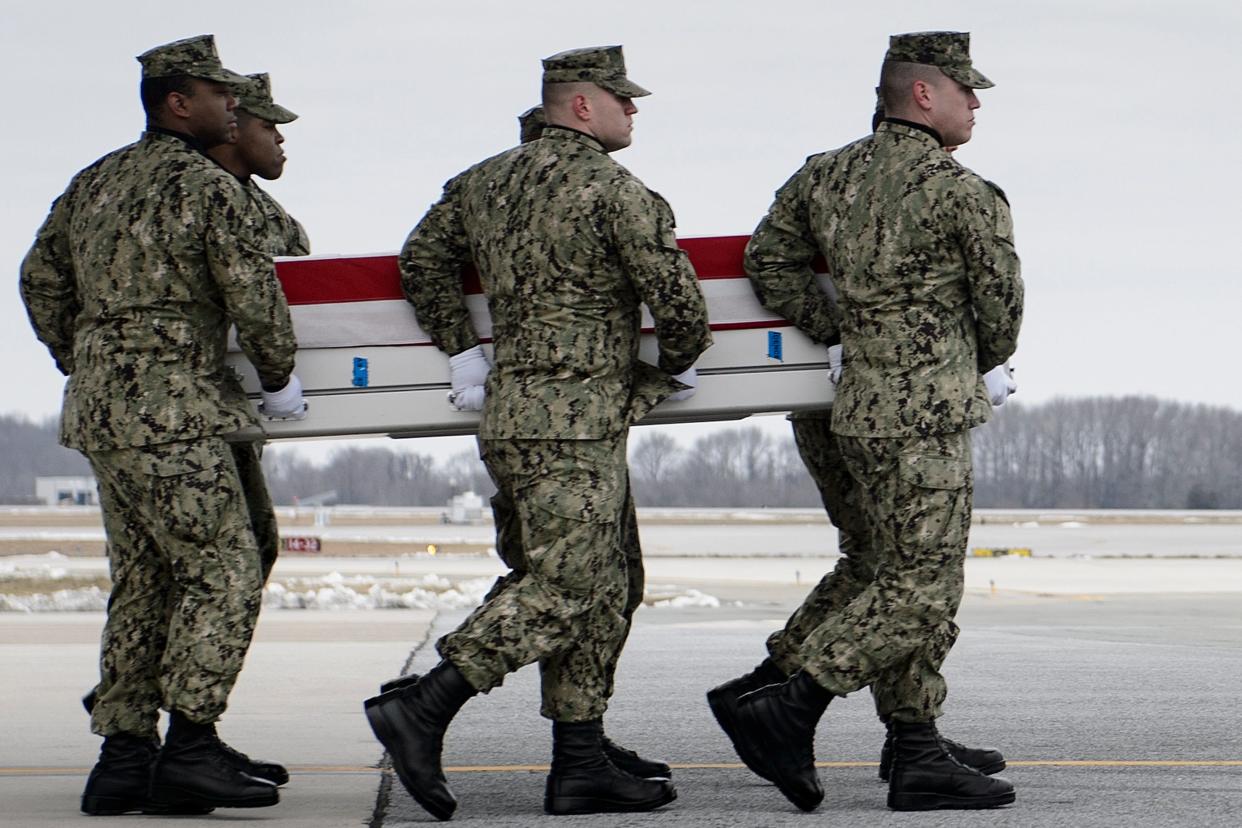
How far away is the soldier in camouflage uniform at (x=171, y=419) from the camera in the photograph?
14.8ft

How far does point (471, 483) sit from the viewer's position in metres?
107

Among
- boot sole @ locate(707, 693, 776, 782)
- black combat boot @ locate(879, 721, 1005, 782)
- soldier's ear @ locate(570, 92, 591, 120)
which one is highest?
soldier's ear @ locate(570, 92, 591, 120)

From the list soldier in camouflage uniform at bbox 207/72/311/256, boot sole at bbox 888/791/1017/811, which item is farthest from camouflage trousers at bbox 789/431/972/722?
soldier in camouflage uniform at bbox 207/72/311/256

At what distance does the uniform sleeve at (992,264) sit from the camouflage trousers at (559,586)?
1.08 meters

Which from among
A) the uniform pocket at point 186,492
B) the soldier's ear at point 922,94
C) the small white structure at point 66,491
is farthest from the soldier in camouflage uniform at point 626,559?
the small white structure at point 66,491

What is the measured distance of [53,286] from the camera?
4.88 metres

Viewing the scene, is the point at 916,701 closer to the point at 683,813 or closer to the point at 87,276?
the point at 683,813

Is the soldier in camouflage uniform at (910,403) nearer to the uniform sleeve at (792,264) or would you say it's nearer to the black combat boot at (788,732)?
the black combat boot at (788,732)

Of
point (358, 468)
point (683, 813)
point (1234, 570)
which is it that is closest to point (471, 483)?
point (358, 468)

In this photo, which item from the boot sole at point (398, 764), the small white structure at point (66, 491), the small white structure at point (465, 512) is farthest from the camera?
the small white structure at point (66, 491)

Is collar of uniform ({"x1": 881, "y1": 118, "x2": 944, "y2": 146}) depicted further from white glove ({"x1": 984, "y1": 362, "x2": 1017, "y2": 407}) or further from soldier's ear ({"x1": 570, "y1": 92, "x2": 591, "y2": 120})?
soldier's ear ({"x1": 570, "y1": 92, "x2": 591, "y2": 120})

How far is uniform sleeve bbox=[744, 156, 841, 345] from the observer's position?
4.90 metres

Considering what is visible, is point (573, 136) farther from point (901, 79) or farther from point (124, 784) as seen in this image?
point (124, 784)

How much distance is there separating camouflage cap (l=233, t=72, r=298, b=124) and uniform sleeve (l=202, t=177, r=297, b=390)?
0.74 meters
